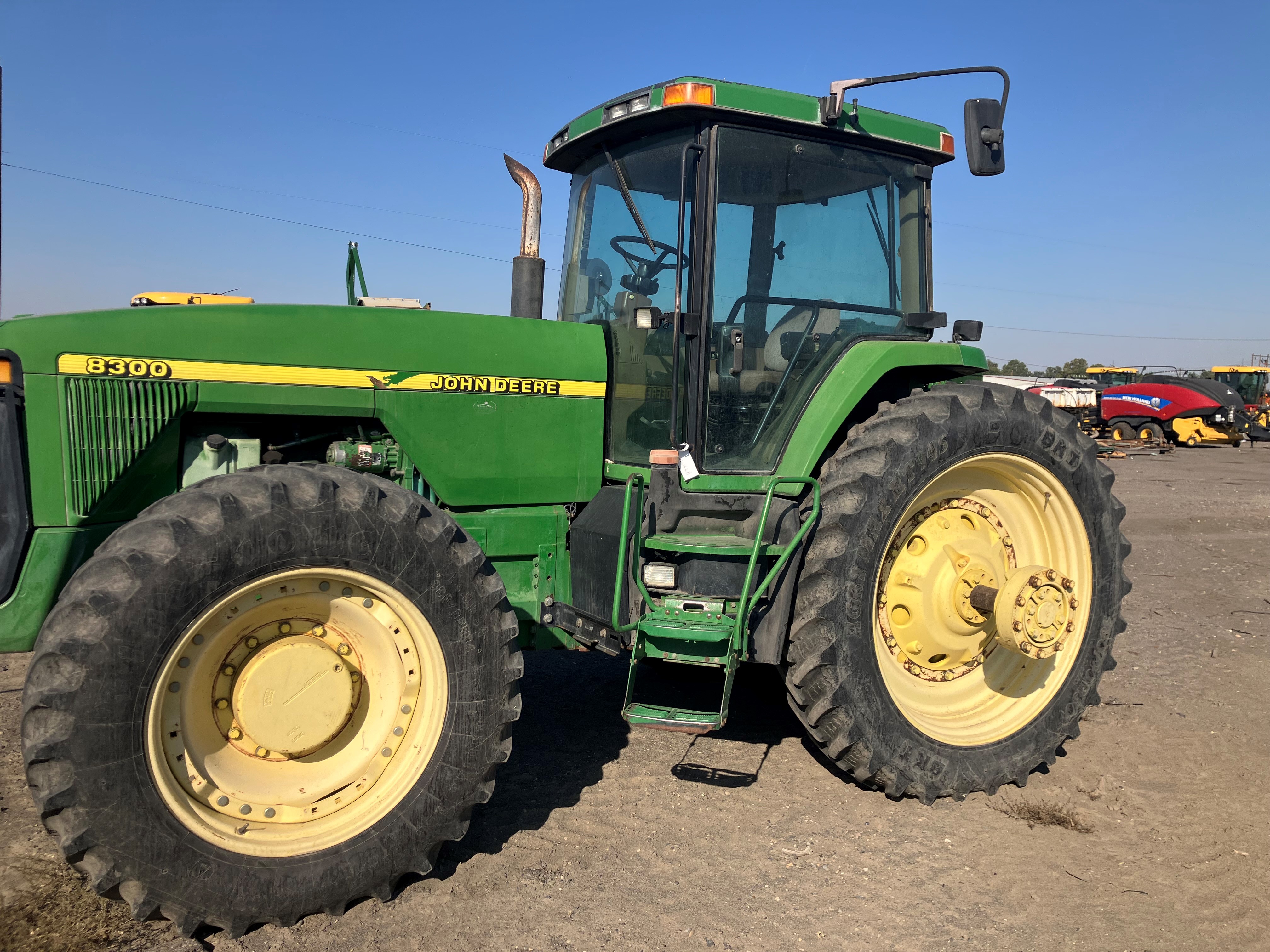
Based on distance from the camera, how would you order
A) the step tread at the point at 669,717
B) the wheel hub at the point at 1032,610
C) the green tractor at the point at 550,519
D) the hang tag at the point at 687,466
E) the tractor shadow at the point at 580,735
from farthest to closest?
the wheel hub at the point at 1032,610 → the hang tag at the point at 687,466 → the tractor shadow at the point at 580,735 → the step tread at the point at 669,717 → the green tractor at the point at 550,519

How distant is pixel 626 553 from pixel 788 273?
1.36 metres

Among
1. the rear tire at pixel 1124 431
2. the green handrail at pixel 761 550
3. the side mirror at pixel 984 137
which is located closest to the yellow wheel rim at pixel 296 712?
the green handrail at pixel 761 550

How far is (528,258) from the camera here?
4.20 metres

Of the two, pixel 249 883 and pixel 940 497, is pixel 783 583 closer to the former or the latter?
pixel 940 497

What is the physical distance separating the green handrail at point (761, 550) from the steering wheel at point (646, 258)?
94cm

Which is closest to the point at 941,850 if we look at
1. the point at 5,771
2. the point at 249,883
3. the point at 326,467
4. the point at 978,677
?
the point at 978,677

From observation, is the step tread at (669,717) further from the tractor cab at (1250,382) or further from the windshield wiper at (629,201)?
the tractor cab at (1250,382)

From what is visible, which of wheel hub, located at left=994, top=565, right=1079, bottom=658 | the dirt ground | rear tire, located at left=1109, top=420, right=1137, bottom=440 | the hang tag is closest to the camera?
the dirt ground

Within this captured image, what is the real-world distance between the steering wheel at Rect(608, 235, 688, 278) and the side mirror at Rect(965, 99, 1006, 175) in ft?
3.91

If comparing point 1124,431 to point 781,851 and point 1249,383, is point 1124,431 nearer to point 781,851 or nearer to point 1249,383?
point 1249,383

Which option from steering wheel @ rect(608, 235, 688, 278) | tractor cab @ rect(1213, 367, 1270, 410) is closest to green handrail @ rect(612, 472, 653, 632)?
steering wheel @ rect(608, 235, 688, 278)

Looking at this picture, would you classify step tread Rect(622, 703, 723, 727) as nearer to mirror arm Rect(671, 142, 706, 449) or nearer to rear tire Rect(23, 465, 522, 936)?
rear tire Rect(23, 465, 522, 936)

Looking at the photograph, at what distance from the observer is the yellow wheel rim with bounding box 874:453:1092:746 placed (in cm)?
376

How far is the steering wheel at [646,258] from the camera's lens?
3.65 metres
